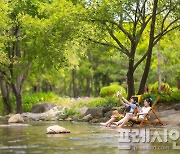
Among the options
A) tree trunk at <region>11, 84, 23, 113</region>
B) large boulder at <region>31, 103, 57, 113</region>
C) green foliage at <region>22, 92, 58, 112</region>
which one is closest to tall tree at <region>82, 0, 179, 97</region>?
tree trunk at <region>11, 84, 23, 113</region>

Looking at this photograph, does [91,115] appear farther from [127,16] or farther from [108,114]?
[127,16]

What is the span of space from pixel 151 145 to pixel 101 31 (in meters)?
13.5

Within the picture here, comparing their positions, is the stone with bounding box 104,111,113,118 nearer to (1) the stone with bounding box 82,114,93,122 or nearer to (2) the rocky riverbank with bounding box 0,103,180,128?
(2) the rocky riverbank with bounding box 0,103,180,128

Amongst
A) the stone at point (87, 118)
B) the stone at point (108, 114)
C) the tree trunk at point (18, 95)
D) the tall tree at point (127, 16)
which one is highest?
the tall tree at point (127, 16)

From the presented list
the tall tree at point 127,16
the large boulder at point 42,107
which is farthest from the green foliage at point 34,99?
the tall tree at point 127,16

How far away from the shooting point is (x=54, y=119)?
1077 inches

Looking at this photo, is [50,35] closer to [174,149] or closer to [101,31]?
[101,31]

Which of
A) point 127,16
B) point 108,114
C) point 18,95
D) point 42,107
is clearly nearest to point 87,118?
point 108,114

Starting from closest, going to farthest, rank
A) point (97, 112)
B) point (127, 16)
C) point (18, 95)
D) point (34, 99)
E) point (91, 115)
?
point (127, 16)
point (97, 112)
point (91, 115)
point (18, 95)
point (34, 99)

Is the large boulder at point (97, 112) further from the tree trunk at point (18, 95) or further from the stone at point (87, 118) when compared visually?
the tree trunk at point (18, 95)

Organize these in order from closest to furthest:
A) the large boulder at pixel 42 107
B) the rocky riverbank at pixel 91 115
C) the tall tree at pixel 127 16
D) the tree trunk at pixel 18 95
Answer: the rocky riverbank at pixel 91 115, the tall tree at pixel 127 16, the tree trunk at pixel 18 95, the large boulder at pixel 42 107

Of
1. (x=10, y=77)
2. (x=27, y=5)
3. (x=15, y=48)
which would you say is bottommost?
(x=10, y=77)

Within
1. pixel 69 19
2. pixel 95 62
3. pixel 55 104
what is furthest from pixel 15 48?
pixel 95 62

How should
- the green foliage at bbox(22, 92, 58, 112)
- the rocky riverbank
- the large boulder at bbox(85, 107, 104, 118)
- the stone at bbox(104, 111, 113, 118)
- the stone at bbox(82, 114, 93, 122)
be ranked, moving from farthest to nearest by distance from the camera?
the green foliage at bbox(22, 92, 58, 112) → the stone at bbox(82, 114, 93, 122) → the large boulder at bbox(85, 107, 104, 118) → the stone at bbox(104, 111, 113, 118) → the rocky riverbank
